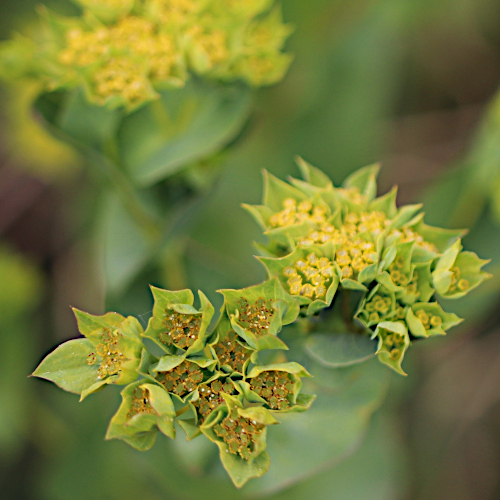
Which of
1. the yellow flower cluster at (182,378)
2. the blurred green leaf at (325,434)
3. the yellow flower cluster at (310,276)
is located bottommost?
the blurred green leaf at (325,434)

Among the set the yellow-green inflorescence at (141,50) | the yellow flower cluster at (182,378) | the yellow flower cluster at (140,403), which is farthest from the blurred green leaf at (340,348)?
the yellow-green inflorescence at (141,50)

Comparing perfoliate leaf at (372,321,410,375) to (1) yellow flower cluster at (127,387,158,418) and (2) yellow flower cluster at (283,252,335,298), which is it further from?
(1) yellow flower cluster at (127,387,158,418)

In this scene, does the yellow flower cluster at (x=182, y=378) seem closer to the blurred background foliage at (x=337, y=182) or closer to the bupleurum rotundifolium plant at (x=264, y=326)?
the bupleurum rotundifolium plant at (x=264, y=326)

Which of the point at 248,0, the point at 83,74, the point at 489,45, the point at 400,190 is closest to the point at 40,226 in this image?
the point at 83,74

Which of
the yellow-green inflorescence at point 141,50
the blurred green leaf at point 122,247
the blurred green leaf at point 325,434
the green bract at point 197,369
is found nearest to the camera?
the green bract at point 197,369

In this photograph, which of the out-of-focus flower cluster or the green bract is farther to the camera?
the out-of-focus flower cluster

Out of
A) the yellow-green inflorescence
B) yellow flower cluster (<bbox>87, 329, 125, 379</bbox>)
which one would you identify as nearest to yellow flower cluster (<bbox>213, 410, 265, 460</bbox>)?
yellow flower cluster (<bbox>87, 329, 125, 379</bbox>)
